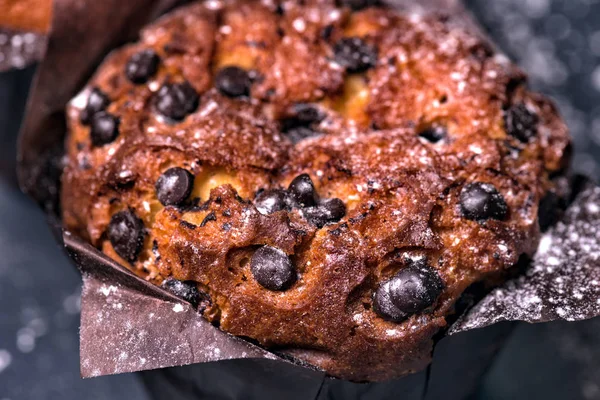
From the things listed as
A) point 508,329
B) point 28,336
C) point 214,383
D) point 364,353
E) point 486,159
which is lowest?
point 28,336

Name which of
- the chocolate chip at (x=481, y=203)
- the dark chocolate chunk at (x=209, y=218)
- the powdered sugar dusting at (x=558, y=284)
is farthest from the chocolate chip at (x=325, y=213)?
the powdered sugar dusting at (x=558, y=284)

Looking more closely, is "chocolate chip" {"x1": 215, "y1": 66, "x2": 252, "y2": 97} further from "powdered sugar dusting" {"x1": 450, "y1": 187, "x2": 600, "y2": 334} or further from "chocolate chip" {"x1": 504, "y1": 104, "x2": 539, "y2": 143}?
"powdered sugar dusting" {"x1": 450, "y1": 187, "x2": 600, "y2": 334}

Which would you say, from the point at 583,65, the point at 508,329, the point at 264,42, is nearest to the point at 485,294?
the point at 508,329

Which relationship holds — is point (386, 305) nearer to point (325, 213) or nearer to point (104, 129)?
point (325, 213)

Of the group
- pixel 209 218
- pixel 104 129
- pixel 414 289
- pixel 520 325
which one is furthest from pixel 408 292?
pixel 520 325

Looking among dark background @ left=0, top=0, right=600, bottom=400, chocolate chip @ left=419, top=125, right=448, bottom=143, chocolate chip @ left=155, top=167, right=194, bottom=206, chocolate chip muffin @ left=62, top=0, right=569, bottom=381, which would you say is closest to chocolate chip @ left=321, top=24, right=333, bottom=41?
chocolate chip muffin @ left=62, top=0, right=569, bottom=381

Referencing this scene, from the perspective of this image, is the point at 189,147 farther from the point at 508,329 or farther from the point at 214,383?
the point at 508,329
